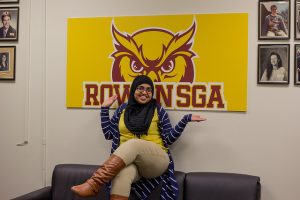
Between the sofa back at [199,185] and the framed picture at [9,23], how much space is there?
138 cm

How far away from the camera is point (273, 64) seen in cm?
307

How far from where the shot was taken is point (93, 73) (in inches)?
134

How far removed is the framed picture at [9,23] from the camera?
3570mm

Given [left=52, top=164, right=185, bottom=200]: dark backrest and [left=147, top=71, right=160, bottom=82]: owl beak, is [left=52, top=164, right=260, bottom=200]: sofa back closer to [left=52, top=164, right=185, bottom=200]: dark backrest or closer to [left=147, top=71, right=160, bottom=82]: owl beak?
[left=52, top=164, right=185, bottom=200]: dark backrest

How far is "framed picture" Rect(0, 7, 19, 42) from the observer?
11.7ft

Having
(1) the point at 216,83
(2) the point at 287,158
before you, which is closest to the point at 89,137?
(1) the point at 216,83

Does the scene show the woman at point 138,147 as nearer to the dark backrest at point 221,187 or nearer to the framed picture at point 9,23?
the dark backrest at point 221,187

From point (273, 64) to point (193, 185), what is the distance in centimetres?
117

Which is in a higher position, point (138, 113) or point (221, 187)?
point (138, 113)

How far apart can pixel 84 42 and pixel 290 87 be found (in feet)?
5.94

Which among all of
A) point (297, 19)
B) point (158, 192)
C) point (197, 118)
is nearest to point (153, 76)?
point (197, 118)

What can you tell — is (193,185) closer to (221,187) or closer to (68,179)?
(221,187)

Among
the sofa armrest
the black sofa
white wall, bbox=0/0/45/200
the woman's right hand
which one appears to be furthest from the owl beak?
the sofa armrest

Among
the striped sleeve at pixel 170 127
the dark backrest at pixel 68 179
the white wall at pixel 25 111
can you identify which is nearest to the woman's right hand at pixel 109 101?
the striped sleeve at pixel 170 127
